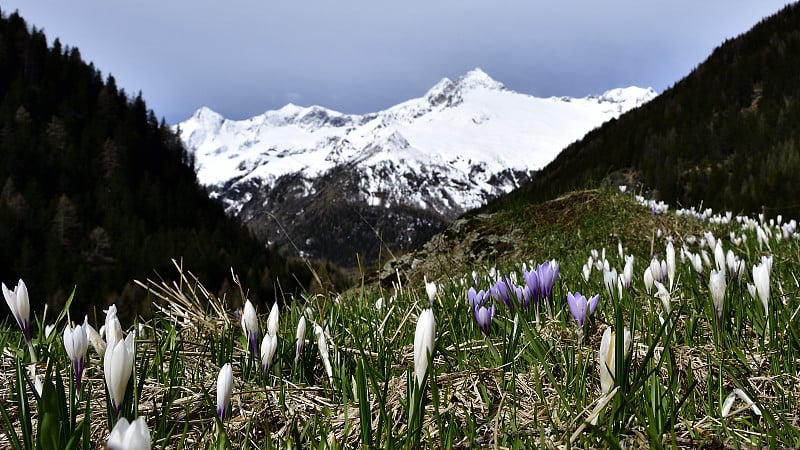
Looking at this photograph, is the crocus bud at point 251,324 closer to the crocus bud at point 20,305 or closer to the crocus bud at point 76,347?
the crocus bud at point 76,347

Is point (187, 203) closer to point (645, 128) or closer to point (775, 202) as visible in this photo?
point (645, 128)

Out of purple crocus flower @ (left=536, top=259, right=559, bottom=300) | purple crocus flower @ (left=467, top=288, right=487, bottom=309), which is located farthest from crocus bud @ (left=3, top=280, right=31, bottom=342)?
purple crocus flower @ (left=536, top=259, right=559, bottom=300)

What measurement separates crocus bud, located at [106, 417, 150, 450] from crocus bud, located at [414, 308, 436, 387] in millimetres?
655

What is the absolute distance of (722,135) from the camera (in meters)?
48.6

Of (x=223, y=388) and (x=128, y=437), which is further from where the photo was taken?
(x=223, y=388)

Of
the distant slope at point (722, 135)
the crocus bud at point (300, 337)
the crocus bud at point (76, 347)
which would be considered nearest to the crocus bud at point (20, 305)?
the crocus bud at point (76, 347)

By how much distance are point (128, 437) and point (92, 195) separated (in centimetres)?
9511

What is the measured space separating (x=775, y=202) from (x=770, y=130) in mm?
17657

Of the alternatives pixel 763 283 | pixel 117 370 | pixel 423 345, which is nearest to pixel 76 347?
pixel 117 370

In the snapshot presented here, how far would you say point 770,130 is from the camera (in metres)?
45.1

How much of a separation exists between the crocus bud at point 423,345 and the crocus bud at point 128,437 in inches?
25.8

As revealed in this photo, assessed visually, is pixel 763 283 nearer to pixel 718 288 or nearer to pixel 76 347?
pixel 718 288

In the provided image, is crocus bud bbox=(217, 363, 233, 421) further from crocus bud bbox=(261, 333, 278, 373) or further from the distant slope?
the distant slope

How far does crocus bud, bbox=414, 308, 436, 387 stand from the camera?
1263mm
